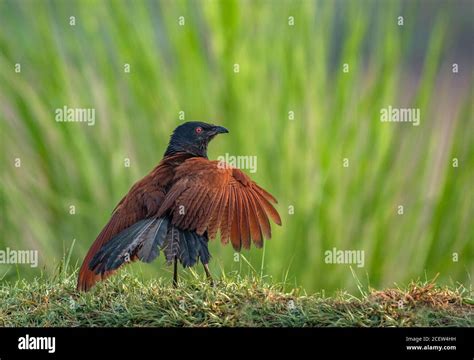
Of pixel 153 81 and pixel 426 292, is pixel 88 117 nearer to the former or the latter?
pixel 153 81

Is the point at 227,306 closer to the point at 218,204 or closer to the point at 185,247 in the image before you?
the point at 185,247

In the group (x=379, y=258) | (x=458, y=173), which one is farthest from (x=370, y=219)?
(x=458, y=173)

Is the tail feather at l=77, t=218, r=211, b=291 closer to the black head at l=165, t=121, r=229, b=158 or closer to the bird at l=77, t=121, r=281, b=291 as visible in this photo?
the bird at l=77, t=121, r=281, b=291

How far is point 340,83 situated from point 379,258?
0.91 m

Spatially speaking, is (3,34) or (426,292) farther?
(3,34)

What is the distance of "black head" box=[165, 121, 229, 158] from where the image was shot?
4871mm

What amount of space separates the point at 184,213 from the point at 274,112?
2.65 feet

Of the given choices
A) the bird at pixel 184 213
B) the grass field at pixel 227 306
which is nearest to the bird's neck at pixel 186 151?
the bird at pixel 184 213

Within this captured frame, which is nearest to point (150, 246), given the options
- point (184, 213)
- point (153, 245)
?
point (153, 245)

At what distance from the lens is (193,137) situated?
488 cm

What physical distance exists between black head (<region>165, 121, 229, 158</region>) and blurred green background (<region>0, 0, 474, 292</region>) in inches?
3.9

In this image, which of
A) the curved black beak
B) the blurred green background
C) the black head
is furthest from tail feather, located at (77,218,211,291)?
the curved black beak

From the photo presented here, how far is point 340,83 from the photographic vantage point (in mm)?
5066
